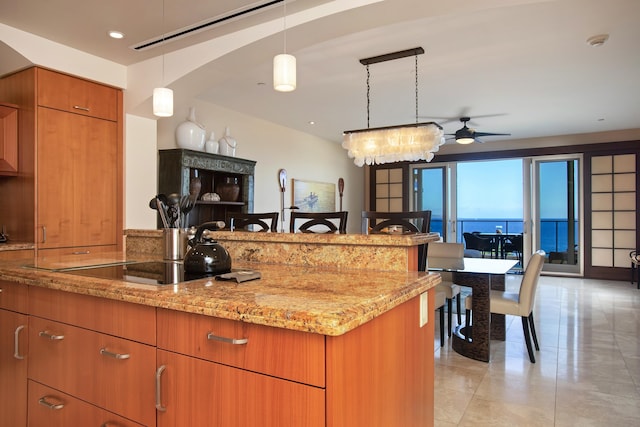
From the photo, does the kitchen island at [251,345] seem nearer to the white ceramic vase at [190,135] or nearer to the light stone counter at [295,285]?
the light stone counter at [295,285]

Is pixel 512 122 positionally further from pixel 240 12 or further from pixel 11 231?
pixel 11 231

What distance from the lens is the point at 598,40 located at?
3.27 m

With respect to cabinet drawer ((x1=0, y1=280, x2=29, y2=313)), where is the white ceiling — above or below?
above

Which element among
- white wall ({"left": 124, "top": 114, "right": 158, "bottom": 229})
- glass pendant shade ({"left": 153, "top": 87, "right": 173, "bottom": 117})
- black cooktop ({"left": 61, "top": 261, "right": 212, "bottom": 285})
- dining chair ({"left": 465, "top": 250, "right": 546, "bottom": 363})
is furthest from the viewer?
white wall ({"left": 124, "top": 114, "right": 158, "bottom": 229})

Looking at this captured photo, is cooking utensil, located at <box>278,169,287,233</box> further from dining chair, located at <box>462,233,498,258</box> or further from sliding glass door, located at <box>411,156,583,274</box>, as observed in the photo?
dining chair, located at <box>462,233,498,258</box>

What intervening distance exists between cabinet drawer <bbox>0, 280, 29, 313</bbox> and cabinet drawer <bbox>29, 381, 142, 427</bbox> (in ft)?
1.04

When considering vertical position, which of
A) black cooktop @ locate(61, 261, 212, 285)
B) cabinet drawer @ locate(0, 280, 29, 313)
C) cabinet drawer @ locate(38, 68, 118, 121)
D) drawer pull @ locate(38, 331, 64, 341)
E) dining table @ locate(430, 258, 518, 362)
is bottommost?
dining table @ locate(430, 258, 518, 362)

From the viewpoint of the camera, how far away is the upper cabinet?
3.36m

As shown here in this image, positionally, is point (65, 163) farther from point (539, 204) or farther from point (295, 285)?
point (539, 204)

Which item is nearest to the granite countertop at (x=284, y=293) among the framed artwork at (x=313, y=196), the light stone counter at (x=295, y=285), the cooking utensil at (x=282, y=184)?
the light stone counter at (x=295, y=285)

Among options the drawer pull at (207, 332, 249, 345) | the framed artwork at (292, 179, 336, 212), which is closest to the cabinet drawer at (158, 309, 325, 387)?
the drawer pull at (207, 332, 249, 345)

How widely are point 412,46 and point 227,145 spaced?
2.57 meters

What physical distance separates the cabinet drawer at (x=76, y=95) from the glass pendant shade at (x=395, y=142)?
7.59 feet

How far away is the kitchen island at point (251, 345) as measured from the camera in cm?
95
